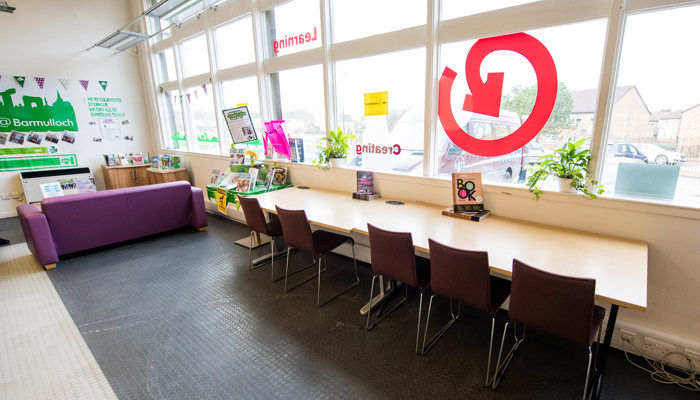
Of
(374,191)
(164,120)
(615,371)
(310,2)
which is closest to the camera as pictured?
(615,371)

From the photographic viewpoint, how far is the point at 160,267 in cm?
349

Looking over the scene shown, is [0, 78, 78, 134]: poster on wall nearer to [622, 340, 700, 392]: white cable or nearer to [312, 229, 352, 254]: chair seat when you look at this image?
[312, 229, 352, 254]: chair seat

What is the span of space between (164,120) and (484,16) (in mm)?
6605

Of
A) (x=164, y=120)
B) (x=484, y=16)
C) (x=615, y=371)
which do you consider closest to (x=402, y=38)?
(x=484, y=16)

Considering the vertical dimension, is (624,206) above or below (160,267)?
above

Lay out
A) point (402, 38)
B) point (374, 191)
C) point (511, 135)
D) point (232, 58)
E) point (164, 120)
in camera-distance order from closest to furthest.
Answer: point (511, 135) < point (402, 38) < point (374, 191) < point (232, 58) < point (164, 120)

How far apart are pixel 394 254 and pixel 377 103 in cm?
176

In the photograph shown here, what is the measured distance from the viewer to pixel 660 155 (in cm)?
193

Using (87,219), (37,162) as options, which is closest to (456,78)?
(87,219)

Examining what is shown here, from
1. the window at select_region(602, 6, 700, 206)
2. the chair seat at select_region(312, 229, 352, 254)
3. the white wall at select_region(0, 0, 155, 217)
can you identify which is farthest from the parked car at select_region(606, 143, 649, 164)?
the white wall at select_region(0, 0, 155, 217)

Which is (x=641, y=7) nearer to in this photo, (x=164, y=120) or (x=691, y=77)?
(x=691, y=77)

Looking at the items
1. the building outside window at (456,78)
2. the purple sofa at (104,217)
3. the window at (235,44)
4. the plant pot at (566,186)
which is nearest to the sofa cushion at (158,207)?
the purple sofa at (104,217)

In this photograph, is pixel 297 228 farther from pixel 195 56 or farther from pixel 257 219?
pixel 195 56

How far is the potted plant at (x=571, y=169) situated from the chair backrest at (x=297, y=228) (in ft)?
5.71
